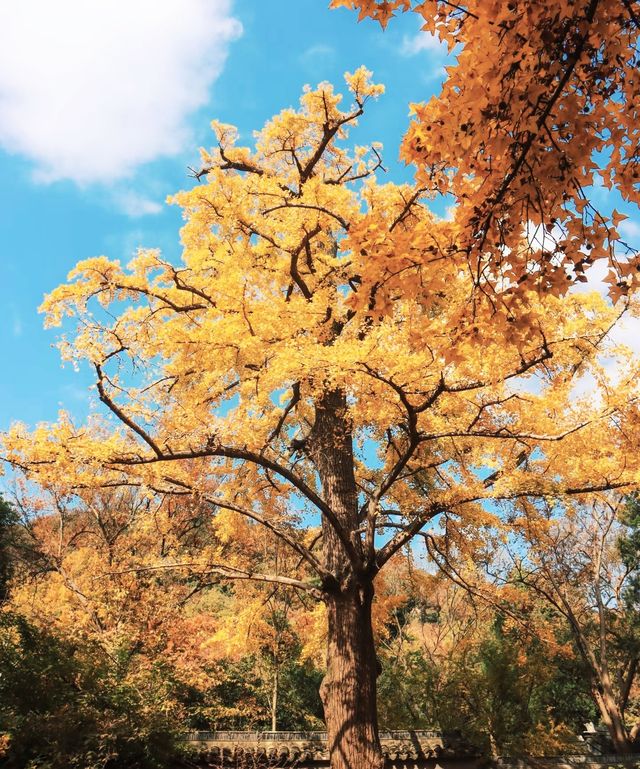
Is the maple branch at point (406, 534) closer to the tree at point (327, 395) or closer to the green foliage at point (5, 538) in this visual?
the tree at point (327, 395)

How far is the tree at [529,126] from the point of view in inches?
63.2

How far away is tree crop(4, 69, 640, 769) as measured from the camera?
4.97 metres

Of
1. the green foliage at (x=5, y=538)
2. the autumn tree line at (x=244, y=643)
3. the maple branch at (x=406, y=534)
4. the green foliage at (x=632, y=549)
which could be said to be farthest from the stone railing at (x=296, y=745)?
the green foliage at (x=5, y=538)

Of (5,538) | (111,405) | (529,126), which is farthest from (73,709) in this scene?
(5,538)

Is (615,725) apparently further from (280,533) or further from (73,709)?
(73,709)

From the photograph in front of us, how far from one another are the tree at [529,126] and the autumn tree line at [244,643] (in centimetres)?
540

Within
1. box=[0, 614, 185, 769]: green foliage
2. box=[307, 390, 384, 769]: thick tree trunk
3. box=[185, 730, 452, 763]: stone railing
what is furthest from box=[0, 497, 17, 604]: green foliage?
box=[307, 390, 384, 769]: thick tree trunk

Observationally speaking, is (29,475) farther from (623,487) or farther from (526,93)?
(623,487)

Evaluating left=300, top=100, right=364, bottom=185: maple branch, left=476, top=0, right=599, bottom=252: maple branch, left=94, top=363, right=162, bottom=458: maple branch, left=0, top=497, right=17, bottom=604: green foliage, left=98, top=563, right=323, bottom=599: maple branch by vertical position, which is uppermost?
left=300, top=100, right=364, bottom=185: maple branch

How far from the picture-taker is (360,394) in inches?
207

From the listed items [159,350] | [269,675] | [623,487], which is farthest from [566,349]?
[269,675]

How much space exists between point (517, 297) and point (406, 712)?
12200 mm

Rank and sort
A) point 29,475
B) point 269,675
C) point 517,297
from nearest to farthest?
point 517,297
point 29,475
point 269,675

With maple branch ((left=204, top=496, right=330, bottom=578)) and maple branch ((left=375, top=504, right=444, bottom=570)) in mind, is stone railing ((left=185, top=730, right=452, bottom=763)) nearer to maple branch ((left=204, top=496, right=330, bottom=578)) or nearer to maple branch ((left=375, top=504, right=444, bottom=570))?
maple branch ((left=204, top=496, right=330, bottom=578))
